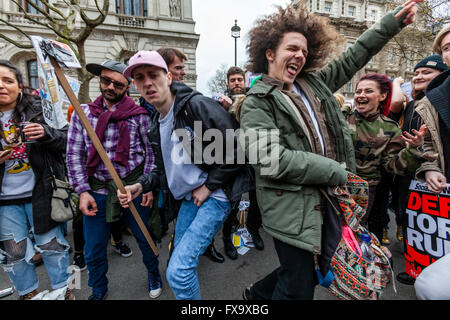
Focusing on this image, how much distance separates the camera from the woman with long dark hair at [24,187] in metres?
1.85

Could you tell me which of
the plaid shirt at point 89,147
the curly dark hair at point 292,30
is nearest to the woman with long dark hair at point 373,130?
the curly dark hair at point 292,30

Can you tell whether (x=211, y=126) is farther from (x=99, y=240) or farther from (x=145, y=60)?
(x=99, y=240)

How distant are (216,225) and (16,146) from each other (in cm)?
184

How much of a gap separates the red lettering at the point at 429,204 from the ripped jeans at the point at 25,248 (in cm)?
316

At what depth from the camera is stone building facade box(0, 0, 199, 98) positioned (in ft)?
44.8

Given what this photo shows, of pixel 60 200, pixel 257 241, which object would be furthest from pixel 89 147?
pixel 257 241

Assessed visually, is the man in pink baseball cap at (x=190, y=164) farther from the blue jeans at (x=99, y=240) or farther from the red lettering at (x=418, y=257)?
the red lettering at (x=418, y=257)

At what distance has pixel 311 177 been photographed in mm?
1261

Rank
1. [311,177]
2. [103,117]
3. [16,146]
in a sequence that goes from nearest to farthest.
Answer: [311,177]
[16,146]
[103,117]

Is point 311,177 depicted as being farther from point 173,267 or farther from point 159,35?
point 159,35

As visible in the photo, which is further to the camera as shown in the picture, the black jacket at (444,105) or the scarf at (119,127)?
the scarf at (119,127)

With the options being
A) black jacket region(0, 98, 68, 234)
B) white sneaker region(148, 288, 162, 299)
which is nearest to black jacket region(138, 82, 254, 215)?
black jacket region(0, 98, 68, 234)

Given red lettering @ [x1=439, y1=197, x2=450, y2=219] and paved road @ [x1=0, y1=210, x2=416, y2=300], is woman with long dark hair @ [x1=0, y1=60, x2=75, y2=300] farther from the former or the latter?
red lettering @ [x1=439, y1=197, x2=450, y2=219]
